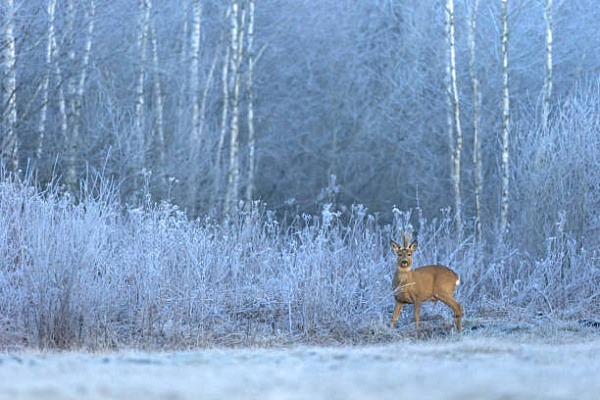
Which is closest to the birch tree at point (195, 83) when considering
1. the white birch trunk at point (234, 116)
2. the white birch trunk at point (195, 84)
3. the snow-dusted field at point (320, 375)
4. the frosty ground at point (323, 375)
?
the white birch trunk at point (195, 84)

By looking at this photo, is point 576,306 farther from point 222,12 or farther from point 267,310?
point 222,12

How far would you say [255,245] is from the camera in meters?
16.4

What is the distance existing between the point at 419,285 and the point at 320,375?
6073 millimetres

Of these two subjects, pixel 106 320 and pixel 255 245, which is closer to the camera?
pixel 106 320

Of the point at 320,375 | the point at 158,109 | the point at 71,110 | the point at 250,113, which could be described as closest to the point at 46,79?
the point at 71,110

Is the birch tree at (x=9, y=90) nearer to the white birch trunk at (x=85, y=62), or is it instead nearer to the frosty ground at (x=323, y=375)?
the white birch trunk at (x=85, y=62)

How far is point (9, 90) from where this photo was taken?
20547mm

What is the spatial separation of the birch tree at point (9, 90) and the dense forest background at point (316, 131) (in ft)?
0.17

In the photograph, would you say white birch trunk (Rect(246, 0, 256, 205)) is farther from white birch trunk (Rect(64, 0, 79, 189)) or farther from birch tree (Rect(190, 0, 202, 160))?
white birch trunk (Rect(64, 0, 79, 189))

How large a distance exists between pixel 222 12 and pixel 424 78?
5.55 metres

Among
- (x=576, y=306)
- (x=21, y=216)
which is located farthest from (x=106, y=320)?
(x=576, y=306)

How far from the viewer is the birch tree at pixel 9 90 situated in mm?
19828

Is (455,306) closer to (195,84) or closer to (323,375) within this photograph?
(323,375)

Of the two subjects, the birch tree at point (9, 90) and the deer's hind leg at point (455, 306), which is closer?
the deer's hind leg at point (455, 306)
